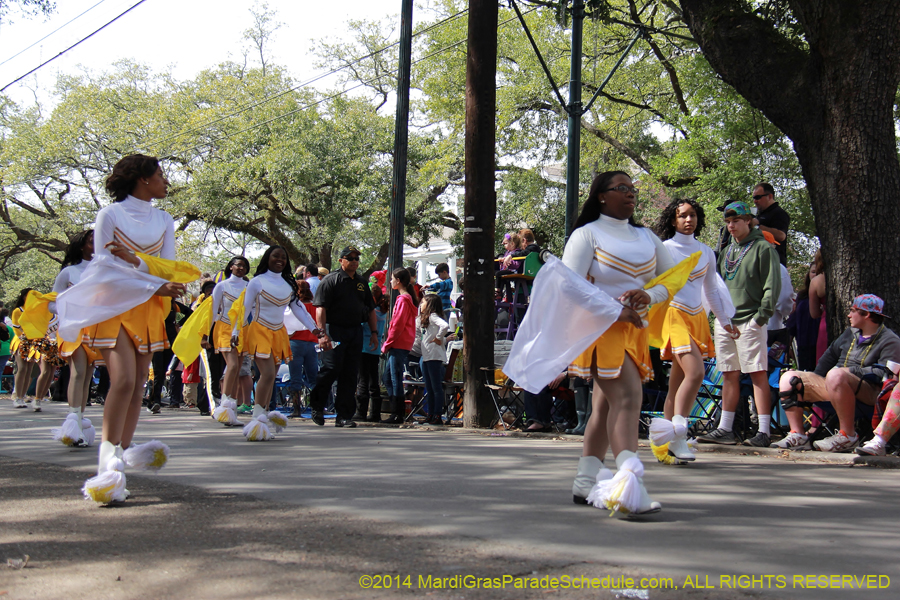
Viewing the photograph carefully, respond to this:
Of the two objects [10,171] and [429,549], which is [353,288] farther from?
[10,171]

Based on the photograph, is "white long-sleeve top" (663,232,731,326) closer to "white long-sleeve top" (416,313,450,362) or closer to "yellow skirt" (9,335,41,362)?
"white long-sleeve top" (416,313,450,362)

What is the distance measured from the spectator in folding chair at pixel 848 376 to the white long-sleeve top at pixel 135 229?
554 cm

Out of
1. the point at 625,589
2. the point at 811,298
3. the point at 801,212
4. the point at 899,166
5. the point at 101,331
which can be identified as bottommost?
the point at 625,589

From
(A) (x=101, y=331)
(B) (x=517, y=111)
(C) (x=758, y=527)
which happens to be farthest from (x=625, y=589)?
(B) (x=517, y=111)

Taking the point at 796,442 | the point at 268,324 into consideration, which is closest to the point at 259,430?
the point at 268,324

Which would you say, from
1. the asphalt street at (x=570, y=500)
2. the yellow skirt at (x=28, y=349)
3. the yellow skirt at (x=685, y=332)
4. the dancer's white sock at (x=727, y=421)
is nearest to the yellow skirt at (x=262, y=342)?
the asphalt street at (x=570, y=500)

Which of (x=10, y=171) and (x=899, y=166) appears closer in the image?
(x=899, y=166)

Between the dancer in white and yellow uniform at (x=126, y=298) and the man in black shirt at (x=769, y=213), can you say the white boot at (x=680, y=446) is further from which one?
the dancer in white and yellow uniform at (x=126, y=298)

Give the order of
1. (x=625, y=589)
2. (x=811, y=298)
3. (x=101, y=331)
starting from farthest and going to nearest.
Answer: (x=811, y=298)
(x=101, y=331)
(x=625, y=589)

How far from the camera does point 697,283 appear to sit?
7.25 meters

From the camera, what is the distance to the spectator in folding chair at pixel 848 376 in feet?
24.9

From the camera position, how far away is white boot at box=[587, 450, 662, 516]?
175 inches

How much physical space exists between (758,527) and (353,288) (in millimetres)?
7422

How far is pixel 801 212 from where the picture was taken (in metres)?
23.7
